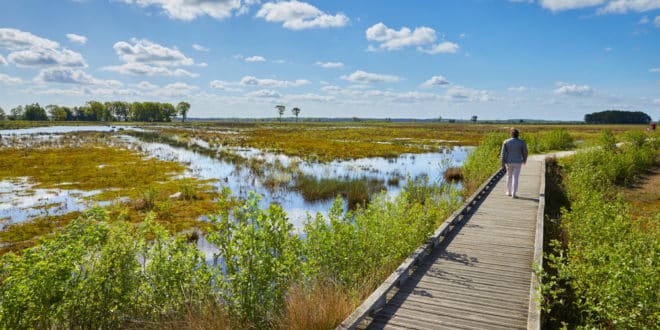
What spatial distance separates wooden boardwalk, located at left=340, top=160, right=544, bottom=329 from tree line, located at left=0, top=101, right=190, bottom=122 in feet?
536

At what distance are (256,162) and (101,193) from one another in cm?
1262

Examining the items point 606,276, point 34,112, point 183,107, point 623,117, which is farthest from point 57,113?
point 623,117

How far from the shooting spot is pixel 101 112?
151375 millimetres

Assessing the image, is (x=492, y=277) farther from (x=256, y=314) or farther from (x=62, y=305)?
(x=62, y=305)

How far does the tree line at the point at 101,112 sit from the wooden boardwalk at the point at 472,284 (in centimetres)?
16346

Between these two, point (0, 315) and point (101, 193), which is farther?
point (101, 193)

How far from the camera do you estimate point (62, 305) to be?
5367 mm

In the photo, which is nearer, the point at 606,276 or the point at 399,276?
the point at 606,276

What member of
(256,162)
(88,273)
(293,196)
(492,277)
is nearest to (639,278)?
(492,277)

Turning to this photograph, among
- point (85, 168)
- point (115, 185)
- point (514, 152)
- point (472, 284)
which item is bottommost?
point (115, 185)

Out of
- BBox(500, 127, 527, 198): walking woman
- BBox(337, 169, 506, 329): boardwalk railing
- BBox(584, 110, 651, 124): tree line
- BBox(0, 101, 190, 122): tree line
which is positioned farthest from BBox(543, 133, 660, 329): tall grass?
BBox(584, 110, 651, 124): tree line

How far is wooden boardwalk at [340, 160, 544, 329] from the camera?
5.07m

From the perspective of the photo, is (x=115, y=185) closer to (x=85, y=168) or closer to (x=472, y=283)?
(x=85, y=168)

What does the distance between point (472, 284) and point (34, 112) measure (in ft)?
587
